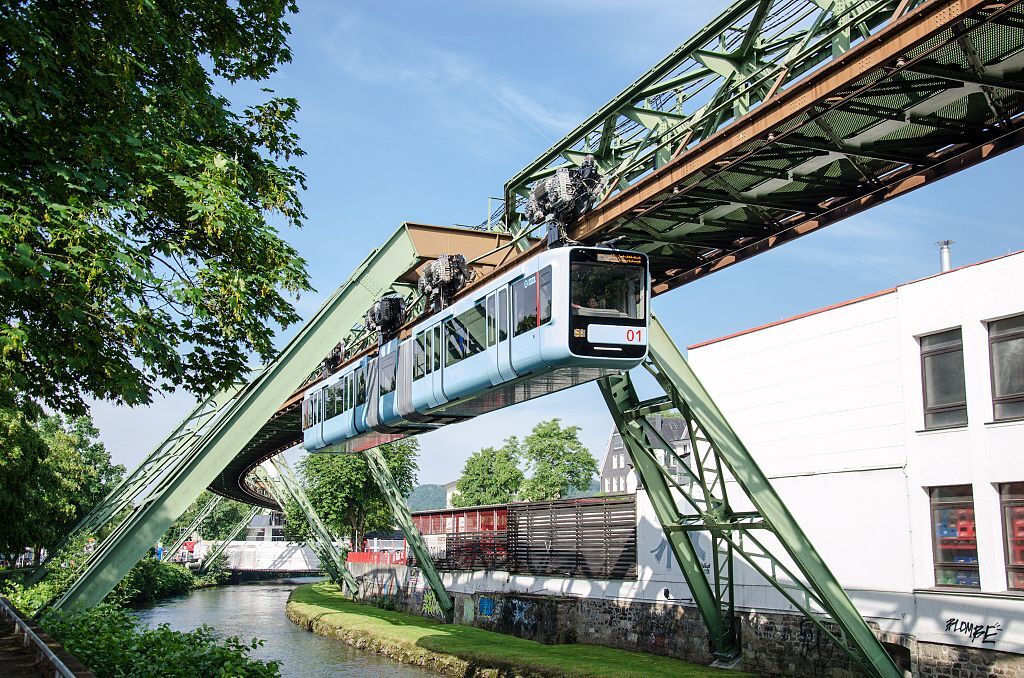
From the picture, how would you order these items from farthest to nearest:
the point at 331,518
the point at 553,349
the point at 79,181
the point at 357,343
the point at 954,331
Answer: the point at 331,518 → the point at 357,343 → the point at 954,331 → the point at 553,349 → the point at 79,181

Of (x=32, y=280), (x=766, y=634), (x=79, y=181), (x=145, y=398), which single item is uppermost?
(x=79, y=181)

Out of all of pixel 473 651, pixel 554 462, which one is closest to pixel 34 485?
pixel 473 651

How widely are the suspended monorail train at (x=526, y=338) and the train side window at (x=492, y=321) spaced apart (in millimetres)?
24

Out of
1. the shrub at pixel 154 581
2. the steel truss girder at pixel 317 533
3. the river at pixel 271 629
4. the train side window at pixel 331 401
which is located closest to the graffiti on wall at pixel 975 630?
the river at pixel 271 629

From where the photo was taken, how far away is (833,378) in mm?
21000

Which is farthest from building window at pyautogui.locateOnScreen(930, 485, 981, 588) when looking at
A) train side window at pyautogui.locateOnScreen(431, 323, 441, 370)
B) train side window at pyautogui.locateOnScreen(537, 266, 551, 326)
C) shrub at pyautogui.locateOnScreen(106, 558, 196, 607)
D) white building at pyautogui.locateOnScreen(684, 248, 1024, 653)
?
shrub at pyautogui.locateOnScreen(106, 558, 196, 607)

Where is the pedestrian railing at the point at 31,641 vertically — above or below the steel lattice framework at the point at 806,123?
below

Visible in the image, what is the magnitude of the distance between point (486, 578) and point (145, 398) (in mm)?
26770

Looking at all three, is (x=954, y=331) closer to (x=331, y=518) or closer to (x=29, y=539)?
(x=29, y=539)

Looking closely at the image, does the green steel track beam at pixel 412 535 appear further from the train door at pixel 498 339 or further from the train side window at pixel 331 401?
the train door at pixel 498 339

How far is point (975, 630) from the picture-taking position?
16.7 m

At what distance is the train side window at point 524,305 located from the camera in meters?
14.9

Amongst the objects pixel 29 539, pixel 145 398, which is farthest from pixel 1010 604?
pixel 29 539

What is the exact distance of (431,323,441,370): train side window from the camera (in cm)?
1858
